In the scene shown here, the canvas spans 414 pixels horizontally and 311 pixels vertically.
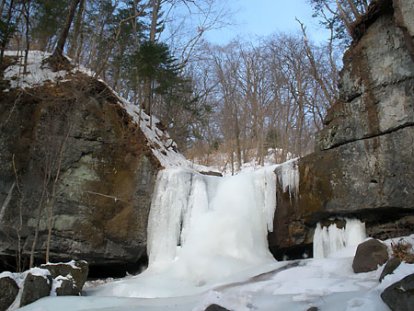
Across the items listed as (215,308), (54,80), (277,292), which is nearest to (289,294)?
(277,292)

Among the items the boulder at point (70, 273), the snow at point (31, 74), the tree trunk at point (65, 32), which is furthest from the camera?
the tree trunk at point (65, 32)

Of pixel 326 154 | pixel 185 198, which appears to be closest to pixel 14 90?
pixel 185 198

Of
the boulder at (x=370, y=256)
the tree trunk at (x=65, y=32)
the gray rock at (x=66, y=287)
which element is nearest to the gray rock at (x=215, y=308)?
the boulder at (x=370, y=256)

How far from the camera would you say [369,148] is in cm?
794

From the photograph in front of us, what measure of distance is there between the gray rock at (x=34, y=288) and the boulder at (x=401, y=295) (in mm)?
4957

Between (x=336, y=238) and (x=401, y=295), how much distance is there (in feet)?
13.9

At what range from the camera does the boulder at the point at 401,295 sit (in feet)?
12.6

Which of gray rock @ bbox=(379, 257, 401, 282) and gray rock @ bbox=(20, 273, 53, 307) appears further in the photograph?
gray rock @ bbox=(20, 273, 53, 307)

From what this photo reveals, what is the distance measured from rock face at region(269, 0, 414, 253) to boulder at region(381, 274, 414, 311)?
12.4 feet

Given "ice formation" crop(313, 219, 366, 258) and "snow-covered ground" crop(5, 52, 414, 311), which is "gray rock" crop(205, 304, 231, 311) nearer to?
"snow-covered ground" crop(5, 52, 414, 311)

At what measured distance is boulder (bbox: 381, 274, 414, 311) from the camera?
384 centimetres

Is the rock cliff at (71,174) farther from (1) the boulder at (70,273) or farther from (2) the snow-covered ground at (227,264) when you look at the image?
(1) the boulder at (70,273)

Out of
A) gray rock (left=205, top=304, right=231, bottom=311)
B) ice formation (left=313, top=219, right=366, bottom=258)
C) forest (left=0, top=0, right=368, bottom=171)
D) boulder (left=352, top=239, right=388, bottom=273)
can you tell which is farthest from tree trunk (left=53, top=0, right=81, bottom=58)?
boulder (left=352, top=239, right=388, bottom=273)

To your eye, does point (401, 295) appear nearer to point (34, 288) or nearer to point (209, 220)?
point (34, 288)
